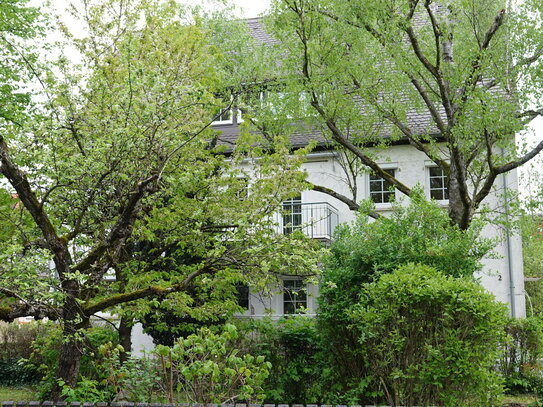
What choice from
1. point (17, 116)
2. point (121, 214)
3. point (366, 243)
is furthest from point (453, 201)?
point (17, 116)

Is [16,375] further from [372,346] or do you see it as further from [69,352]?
[372,346]

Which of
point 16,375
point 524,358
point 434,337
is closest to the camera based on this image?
point 434,337

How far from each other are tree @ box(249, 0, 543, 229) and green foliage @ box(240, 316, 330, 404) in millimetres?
4525

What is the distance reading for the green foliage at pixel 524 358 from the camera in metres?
13.4

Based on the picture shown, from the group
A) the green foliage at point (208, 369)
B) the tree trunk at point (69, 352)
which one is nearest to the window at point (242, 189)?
the tree trunk at point (69, 352)

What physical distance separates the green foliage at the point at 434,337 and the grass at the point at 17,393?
30.1 ft

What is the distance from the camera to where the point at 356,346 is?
963cm

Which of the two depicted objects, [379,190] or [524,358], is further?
[379,190]

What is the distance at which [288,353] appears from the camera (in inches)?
468

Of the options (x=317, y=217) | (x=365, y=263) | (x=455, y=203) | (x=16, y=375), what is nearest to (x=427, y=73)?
(x=455, y=203)

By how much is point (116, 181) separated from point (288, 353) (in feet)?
17.1

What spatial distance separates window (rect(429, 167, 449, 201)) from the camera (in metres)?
19.7

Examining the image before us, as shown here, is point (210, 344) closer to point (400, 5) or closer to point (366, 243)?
point (366, 243)

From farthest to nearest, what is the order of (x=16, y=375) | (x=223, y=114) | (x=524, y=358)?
1. (x=16, y=375)
2. (x=524, y=358)
3. (x=223, y=114)
